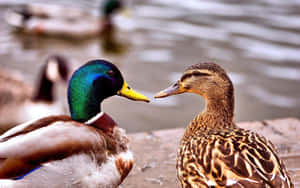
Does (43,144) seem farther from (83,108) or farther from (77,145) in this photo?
(83,108)

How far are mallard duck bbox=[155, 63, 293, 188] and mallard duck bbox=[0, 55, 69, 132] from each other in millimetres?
3290

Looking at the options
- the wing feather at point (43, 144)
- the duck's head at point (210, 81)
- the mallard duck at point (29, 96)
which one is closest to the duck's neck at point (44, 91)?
the mallard duck at point (29, 96)

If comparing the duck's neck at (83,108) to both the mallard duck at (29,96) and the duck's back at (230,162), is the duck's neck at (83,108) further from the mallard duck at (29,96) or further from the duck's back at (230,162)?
the mallard duck at (29,96)

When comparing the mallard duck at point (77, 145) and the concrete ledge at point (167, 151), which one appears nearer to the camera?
the mallard duck at point (77, 145)

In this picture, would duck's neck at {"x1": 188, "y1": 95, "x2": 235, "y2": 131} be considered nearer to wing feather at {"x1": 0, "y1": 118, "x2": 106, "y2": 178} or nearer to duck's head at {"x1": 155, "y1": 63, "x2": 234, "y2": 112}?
duck's head at {"x1": 155, "y1": 63, "x2": 234, "y2": 112}

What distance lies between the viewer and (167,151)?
3.89m

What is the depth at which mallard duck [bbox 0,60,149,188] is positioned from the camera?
9.01ft

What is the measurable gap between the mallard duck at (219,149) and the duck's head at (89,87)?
0.38 metres

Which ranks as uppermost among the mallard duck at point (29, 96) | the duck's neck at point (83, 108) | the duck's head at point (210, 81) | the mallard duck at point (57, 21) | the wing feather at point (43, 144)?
the duck's head at point (210, 81)

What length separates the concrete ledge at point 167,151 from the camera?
3.44 m

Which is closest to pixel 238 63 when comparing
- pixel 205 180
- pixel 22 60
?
pixel 22 60

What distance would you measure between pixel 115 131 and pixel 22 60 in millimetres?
6278

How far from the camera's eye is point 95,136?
302cm

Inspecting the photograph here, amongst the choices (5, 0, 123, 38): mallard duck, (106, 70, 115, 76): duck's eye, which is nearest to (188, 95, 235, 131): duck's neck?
(106, 70, 115, 76): duck's eye
